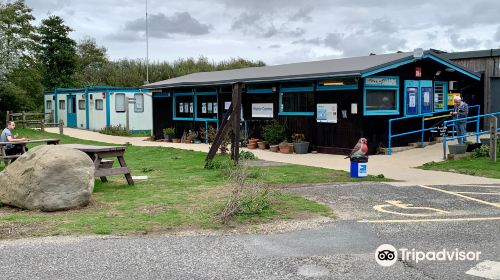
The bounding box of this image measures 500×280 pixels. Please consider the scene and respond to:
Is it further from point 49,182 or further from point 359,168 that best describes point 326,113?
point 49,182

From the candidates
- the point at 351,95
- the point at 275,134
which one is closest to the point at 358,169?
the point at 351,95

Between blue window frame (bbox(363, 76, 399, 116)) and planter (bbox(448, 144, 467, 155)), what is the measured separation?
2.87 m

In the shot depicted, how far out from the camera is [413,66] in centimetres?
1792

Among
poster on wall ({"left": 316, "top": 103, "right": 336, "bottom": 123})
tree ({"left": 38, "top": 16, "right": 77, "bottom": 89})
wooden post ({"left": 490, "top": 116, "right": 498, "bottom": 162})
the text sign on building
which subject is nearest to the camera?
wooden post ({"left": 490, "top": 116, "right": 498, "bottom": 162})

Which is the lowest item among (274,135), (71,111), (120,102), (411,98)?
(274,135)

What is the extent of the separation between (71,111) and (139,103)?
7103 mm

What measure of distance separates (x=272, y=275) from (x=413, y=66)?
14415 mm

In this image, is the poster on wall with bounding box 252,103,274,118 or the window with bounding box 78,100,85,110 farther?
the window with bounding box 78,100,85,110

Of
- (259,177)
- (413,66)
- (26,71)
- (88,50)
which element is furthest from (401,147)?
(88,50)

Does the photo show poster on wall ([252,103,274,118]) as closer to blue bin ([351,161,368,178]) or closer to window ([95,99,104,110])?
blue bin ([351,161,368,178])

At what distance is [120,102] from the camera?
102 feet

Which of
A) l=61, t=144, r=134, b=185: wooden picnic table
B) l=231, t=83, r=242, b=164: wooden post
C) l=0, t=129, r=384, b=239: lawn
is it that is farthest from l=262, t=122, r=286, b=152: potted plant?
l=61, t=144, r=134, b=185: wooden picnic table

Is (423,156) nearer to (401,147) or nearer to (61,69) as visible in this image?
(401,147)

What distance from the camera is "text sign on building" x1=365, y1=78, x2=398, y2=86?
16.7 meters
